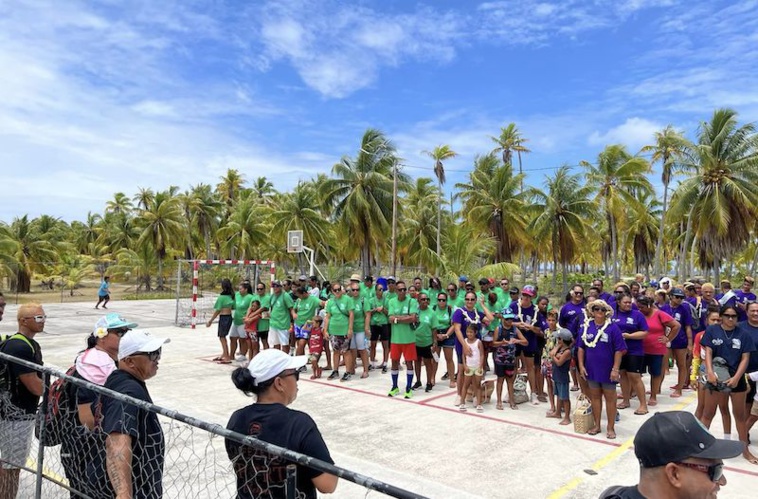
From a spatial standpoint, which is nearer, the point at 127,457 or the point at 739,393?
the point at 127,457

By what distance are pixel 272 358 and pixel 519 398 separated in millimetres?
6235

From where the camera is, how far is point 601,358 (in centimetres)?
629

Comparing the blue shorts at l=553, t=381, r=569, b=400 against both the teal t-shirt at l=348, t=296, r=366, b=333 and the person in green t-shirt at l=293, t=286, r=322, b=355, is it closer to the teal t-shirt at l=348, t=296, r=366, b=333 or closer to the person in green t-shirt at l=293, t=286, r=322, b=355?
the teal t-shirt at l=348, t=296, r=366, b=333

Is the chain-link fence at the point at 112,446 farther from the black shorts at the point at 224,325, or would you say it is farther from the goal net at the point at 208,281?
the goal net at the point at 208,281

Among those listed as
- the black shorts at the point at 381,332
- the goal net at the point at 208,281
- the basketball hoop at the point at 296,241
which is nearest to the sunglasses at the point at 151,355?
the black shorts at the point at 381,332

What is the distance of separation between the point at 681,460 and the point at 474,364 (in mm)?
5813

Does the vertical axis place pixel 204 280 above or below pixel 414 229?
below

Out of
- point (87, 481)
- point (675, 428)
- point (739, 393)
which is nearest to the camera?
point (675, 428)

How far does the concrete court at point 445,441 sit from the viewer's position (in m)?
5.01

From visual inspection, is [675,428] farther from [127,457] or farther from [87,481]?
[87,481]

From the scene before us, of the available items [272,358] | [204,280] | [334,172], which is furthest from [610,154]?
[272,358]

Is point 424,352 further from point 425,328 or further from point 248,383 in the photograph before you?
point 248,383

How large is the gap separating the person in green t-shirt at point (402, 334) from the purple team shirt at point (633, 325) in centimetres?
306

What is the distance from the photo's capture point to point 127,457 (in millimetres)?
2518
